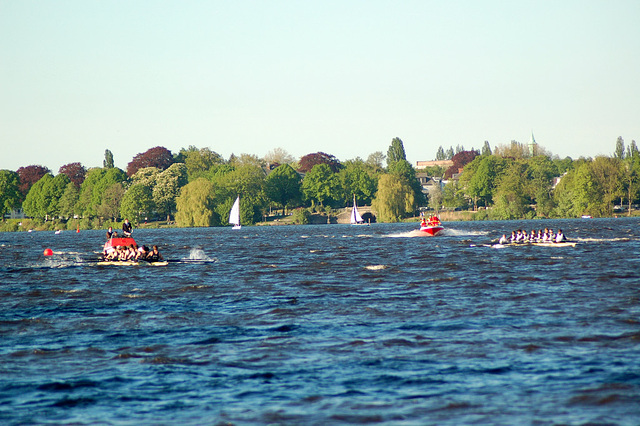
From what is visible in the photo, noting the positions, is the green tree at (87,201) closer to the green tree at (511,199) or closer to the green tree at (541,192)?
the green tree at (511,199)

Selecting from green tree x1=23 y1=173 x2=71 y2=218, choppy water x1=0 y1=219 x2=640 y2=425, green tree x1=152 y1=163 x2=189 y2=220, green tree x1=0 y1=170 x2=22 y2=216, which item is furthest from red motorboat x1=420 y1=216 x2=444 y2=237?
green tree x1=0 y1=170 x2=22 y2=216

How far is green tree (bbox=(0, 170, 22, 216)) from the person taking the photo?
182 m

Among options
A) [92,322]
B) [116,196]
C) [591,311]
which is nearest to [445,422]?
[591,311]

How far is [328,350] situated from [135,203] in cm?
15473

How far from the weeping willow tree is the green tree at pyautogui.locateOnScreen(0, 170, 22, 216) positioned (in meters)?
93.8

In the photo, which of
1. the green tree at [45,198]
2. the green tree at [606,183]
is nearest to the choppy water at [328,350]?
the green tree at [606,183]

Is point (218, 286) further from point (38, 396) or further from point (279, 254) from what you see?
point (279, 254)

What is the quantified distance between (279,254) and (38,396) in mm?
48825

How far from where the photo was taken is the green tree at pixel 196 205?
159 meters

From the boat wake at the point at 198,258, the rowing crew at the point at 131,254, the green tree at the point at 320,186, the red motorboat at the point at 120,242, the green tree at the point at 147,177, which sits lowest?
the boat wake at the point at 198,258

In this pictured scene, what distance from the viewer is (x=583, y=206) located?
6255 inches

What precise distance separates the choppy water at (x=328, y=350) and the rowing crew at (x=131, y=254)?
418 inches

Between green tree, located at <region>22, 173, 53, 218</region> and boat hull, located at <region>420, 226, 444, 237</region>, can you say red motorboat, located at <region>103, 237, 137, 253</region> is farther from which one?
green tree, located at <region>22, 173, 53, 218</region>

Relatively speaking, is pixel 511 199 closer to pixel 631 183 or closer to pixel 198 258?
pixel 631 183
